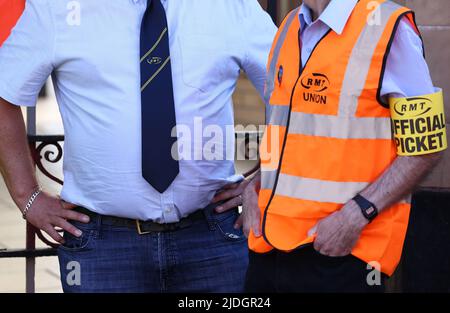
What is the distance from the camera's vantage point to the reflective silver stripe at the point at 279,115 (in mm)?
2848

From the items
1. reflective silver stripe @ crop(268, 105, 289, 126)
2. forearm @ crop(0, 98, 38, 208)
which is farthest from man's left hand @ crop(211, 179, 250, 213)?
forearm @ crop(0, 98, 38, 208)

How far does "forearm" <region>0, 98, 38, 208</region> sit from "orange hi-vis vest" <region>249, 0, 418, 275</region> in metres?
1.12

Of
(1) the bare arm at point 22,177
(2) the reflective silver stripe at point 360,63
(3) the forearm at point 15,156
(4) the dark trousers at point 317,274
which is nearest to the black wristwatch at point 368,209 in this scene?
(4) the dark trousers at point 317,274

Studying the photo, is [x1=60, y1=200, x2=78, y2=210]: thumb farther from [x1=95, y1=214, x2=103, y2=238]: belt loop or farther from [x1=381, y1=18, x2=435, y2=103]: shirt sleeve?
[x1=381, y1=18, x2=435, y2=103]: shirt sleeve

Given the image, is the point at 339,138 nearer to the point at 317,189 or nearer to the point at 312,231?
the point at 317,189

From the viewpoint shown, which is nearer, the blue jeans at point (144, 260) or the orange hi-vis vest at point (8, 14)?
the blue jeans at point (144, 260)

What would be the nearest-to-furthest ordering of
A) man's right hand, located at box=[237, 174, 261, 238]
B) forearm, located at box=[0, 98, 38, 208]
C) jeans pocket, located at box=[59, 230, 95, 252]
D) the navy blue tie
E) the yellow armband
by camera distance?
the yellow armband → man's right hand, located at box=[237, 174, 261, 238] → the navy blue tie → jeans pocket, located at box=[59, 230, 95, 252] → forearm, located at box=[0, 98, 38, 208]

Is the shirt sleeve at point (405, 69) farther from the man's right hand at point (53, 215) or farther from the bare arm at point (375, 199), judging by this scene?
the man's right hand at point (53, 215)

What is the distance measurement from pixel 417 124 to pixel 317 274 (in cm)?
55

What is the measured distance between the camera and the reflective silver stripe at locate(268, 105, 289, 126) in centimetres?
285

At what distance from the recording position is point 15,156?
3500 millimetres

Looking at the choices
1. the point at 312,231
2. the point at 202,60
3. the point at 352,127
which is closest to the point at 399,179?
the point at 352,127

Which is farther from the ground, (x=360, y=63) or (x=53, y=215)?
(x=360, y=63)

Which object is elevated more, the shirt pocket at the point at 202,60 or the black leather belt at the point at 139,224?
the shirt pocket at the point at 202,60
